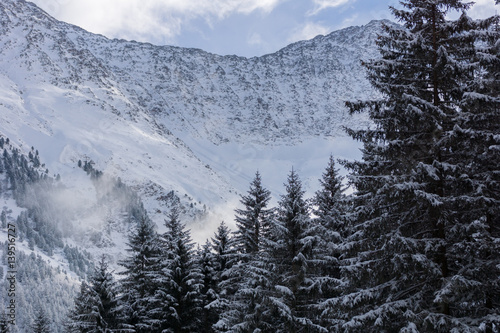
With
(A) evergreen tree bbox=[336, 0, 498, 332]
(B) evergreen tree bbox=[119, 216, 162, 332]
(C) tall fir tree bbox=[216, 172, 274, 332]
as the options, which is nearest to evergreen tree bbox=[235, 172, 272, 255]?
(C) tall fir tree bbox=[216, 172, 274, 332]

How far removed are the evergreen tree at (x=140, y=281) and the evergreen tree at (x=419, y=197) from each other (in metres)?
16.9

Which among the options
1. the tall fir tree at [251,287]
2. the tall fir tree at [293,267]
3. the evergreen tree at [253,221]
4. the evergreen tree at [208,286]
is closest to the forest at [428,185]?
the tall fir tree at [293,267]

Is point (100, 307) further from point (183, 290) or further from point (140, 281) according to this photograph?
point (183, 290)

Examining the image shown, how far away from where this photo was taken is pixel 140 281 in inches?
1079

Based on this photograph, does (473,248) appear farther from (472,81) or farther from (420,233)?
(472,81)

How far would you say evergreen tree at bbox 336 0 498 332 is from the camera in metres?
8.42

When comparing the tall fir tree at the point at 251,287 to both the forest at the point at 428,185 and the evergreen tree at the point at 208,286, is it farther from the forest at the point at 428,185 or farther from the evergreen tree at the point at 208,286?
the forest at the point at 428,185

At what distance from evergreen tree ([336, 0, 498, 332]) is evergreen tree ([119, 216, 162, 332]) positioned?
1689 centimetres

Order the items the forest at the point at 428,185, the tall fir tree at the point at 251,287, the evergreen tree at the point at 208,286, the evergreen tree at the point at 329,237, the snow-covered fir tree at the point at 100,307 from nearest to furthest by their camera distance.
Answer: the forest at the point at 428,185, the evergreen tree at the point at 329,237, the tall fir tree at the point at 251,287, the snow-covered fir tree at the point at 100,307, the evergreen tree at the point at 208,286

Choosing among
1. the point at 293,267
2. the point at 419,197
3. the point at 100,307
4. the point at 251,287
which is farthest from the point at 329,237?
the point at 100,307

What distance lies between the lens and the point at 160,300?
2291 cm

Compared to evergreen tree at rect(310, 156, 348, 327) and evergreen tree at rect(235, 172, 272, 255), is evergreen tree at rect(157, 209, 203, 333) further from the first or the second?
evergreen tree at rect(310, 156, 348, 327)

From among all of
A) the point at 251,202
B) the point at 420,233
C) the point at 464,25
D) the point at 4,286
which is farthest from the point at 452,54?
the point at 4,286

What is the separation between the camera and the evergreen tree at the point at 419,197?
842 cm
